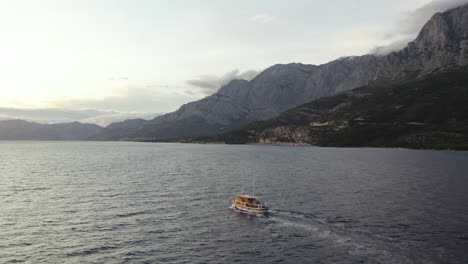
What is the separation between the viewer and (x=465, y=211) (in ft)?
334

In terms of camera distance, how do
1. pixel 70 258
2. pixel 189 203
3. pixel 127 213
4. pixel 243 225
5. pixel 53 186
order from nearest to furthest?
pixel 70 258 < pixel 243 225 < pixel 127 213 < pixel 189 203 < pixel 53 186

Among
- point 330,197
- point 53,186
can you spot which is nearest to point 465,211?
point 330,197

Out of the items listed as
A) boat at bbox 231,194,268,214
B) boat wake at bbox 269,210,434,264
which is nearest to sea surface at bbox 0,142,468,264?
boat wake at bbox 269,210,434,264

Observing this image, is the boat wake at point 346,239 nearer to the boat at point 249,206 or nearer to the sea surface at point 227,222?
the sea surface at point 227,222

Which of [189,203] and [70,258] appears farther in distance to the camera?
[189,203]

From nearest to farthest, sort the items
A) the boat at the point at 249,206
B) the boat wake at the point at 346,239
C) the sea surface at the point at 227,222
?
the boat wake at the point at 346,239, the sea surface at the point at 227,222, the boat at the point at 249,206

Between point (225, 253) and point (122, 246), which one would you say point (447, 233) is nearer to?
point (225, 253)

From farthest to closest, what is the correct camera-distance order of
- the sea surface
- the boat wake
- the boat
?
the boat
the sea surface
the boat wake

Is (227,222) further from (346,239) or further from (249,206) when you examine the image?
(346,239)

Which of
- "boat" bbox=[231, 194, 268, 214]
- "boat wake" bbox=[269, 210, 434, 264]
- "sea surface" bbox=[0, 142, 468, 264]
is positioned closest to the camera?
"boat wake" bbox=[269, 210, 434, 264]

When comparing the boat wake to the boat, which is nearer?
the boat wake

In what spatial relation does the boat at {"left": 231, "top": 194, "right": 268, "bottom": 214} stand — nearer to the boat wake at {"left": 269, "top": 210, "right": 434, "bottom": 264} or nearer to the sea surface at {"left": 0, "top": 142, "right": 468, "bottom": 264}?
the sea surface at {"left": 0, "top": 142, "right": 468, "bottom": 264}

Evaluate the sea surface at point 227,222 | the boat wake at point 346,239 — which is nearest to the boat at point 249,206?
the sea surface at point 227,222

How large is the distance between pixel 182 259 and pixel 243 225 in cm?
2530
